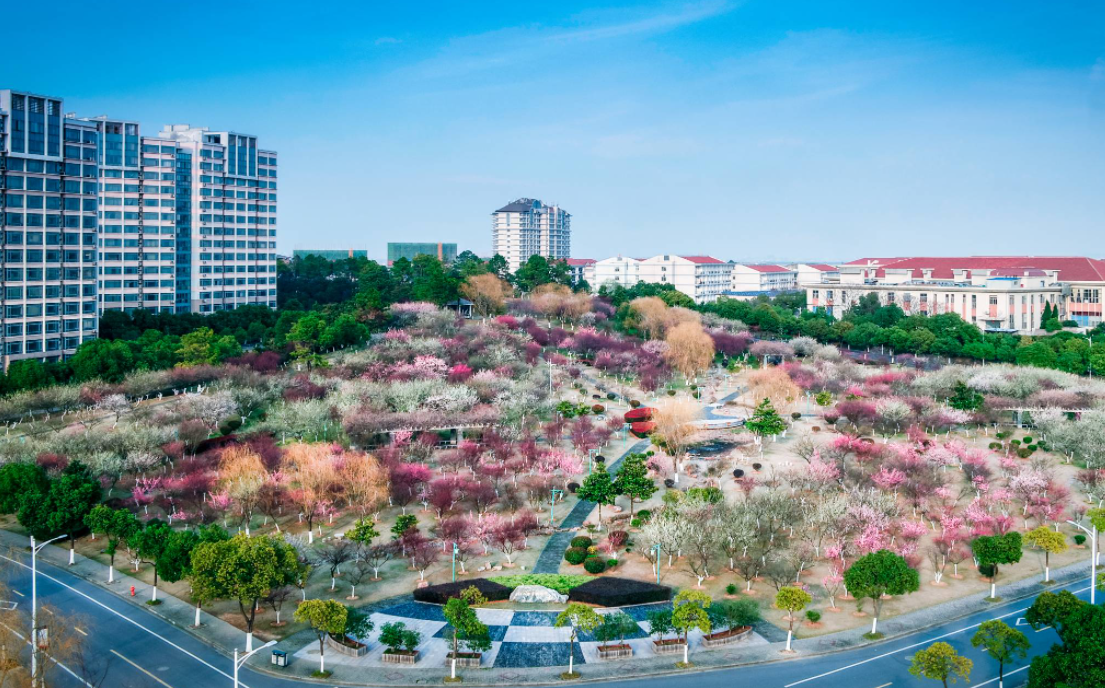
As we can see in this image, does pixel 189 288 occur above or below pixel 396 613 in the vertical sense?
above

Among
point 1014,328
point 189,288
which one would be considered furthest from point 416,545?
point 1014,328

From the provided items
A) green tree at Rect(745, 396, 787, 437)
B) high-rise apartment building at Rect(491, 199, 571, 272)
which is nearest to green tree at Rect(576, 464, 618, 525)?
green tree at Rect(745, 396, 787, 437)

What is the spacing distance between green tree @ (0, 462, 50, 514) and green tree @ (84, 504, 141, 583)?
3504mm

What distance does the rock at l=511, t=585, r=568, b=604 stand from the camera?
3034 cm

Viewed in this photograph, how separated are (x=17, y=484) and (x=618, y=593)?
24694mm

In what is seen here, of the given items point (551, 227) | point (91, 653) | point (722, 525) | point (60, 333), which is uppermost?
point (551, 227)

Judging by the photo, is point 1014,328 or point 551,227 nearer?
point 1014,328

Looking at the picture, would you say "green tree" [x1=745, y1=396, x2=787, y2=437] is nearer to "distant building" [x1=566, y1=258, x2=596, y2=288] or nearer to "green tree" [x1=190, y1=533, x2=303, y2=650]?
"green tree" [x1=190, y1=533, x2=303, y2=650]

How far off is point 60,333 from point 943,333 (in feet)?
234

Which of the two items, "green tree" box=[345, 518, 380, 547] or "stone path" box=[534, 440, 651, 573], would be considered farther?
"stone path" box=[534, 440, 651, 573]

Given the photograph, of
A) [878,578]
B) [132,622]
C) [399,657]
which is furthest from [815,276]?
[132,622]

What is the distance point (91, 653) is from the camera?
85.2ft

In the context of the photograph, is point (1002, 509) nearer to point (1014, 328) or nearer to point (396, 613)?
point (396, 613)

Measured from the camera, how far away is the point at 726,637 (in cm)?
2725
